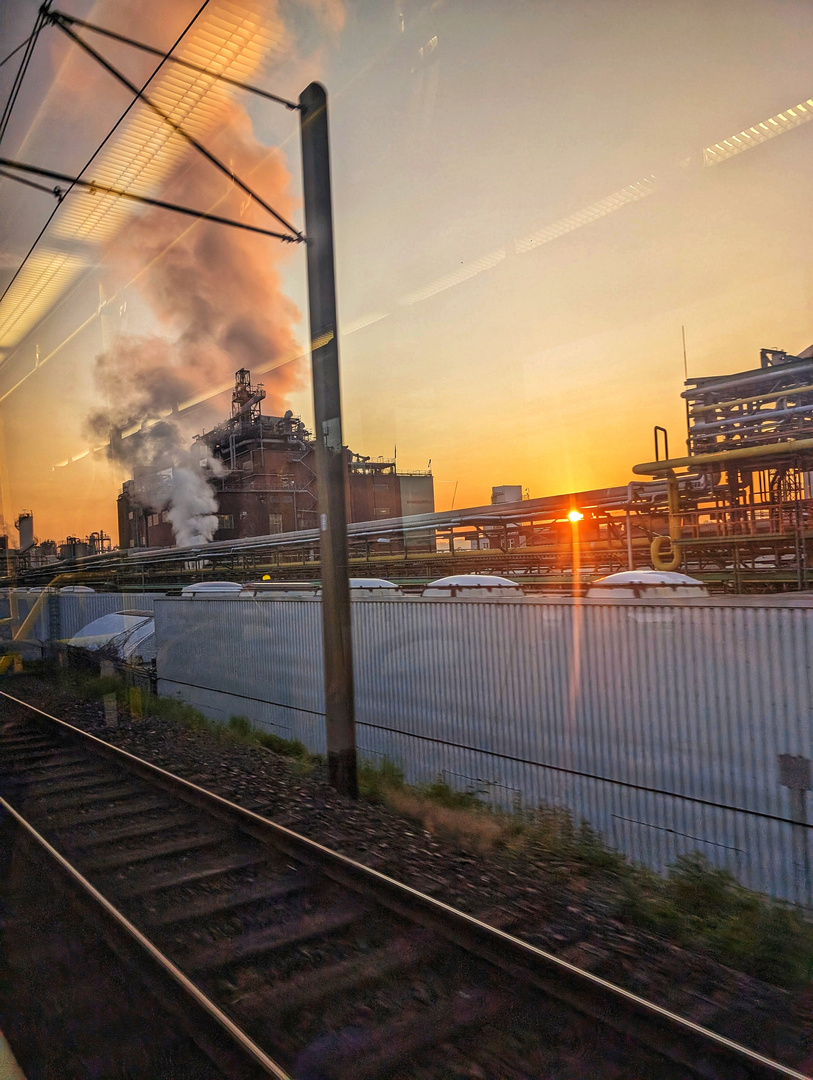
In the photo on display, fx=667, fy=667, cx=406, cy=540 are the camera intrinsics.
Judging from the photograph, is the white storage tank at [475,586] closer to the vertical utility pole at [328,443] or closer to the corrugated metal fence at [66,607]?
the vertical utility pole at [328,443]

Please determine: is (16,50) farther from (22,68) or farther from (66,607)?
(66,607)

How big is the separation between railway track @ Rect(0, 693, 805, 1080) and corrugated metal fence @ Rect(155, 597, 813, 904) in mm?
3214

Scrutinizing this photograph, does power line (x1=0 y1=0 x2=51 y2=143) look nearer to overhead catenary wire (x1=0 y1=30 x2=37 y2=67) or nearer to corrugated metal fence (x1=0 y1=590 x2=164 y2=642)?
overhead catenary wire (x1=0 y1=30 x2=37 y2=67)

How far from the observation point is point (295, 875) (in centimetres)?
431

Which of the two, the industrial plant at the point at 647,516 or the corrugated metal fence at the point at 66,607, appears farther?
the corrugated metal fence at the point at 66,607

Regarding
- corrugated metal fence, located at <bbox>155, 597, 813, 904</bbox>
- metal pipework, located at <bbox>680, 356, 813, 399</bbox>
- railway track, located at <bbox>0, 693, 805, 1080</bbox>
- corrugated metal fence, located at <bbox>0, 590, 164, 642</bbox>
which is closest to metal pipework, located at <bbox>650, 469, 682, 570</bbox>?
metal pipework, located at <bbox>680, 356, 813, 399</bbox>

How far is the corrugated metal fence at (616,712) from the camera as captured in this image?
18.3ft

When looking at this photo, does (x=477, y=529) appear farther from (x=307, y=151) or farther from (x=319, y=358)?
(x=307, y=151)

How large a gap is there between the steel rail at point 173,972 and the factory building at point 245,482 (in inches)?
345

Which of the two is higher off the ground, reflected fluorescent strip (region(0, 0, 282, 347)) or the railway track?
reflected fluorescent strip (region(0, 0, 282, 347))

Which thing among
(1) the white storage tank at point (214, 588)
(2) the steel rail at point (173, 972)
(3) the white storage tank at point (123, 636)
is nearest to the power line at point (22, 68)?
(2) the steel rail at point (173, 972)

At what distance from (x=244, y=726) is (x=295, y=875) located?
22.8 feet

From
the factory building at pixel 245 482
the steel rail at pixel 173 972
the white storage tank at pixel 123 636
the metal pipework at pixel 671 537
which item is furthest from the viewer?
the factory building at pixel 245 482

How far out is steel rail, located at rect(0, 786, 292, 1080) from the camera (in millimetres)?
2539
